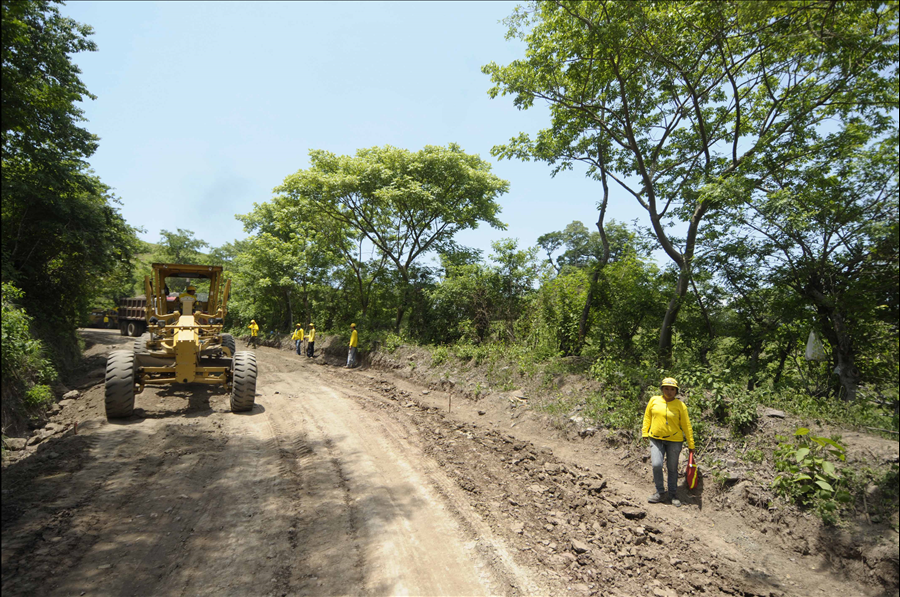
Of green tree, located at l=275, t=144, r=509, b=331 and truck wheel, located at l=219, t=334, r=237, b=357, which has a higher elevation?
green tree, located at l=275, t=144, r=509, b=331

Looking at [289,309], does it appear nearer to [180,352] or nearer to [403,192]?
[403,192]

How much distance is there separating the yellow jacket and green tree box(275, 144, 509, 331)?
38.0 ft

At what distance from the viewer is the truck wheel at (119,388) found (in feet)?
23.9

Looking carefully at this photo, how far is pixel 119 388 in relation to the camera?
732 centimetres

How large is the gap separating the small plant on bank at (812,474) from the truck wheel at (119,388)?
32.0 feet

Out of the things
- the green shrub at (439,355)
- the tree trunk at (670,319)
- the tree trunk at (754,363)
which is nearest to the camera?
the tree trunk at (754,363)

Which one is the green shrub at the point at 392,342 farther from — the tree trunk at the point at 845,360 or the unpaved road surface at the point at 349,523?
the tree trunk at the point at 845,360

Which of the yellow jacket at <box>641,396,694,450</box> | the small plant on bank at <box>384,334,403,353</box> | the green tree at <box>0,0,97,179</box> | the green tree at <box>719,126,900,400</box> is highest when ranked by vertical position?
the green tree at <box>0,0,97,179</box>

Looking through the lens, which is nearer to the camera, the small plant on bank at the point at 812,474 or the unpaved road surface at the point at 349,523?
the unpaved road surface at the point at 349,523

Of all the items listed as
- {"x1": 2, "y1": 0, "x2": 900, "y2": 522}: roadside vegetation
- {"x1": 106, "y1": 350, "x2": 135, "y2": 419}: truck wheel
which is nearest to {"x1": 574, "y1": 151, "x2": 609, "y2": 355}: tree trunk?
{"x1": 2, "y1": 0, "x2": 900, "y2": 522}: roadside vegetation

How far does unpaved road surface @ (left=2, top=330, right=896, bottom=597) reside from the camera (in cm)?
371

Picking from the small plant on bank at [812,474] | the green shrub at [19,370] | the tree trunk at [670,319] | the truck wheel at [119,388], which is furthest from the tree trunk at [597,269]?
the green shrub at [19,370]

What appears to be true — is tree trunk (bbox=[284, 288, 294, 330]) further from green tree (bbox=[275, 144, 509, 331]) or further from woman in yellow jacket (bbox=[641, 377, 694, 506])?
woman in yellow jacket (bbox=[641, 377, 694, 506])

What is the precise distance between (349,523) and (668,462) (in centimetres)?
410
